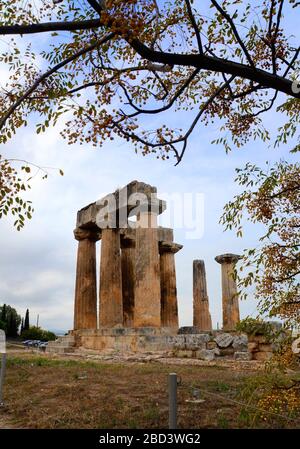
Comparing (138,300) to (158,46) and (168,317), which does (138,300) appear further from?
(158,46)

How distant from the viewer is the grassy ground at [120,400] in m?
6.74

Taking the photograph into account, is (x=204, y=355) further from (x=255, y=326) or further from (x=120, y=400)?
(x=255, y=326)

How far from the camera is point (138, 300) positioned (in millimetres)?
18984

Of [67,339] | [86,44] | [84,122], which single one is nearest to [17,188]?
[84,122]

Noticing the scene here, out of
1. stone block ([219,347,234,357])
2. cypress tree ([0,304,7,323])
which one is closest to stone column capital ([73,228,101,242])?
stone block ([219,347,234,357])

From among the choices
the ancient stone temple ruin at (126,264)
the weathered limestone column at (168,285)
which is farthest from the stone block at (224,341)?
the weathered limestone column at (168,285)

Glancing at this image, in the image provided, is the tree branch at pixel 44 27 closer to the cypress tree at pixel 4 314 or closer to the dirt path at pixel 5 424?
the dirt path at pixel 5 424

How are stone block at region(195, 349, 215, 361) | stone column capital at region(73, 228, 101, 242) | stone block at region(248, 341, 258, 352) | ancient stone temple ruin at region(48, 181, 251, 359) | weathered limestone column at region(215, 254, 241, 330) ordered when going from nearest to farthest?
stone block at region(195, 349, 215, 361)
stone block at region(248, 341, 258, 352)
ancient stone temple ruin at region(48, 181, 251, 359)
stone column capital at region(73, 228, 101, 242)
weathered limestone column at region(215, 254, 241, 330)

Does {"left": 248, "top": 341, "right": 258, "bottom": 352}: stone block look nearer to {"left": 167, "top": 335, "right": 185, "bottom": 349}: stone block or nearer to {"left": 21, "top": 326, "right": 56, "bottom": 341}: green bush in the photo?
{"left": 167, "top": 335, "right": 185, "bottom": 349}: stone block

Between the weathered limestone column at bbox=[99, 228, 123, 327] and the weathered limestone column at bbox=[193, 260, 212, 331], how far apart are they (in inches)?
339

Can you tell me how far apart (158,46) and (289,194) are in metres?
2.73

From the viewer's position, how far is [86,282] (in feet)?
76.9

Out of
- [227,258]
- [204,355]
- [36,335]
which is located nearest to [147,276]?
[204,355]

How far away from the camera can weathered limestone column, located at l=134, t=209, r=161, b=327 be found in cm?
1862
